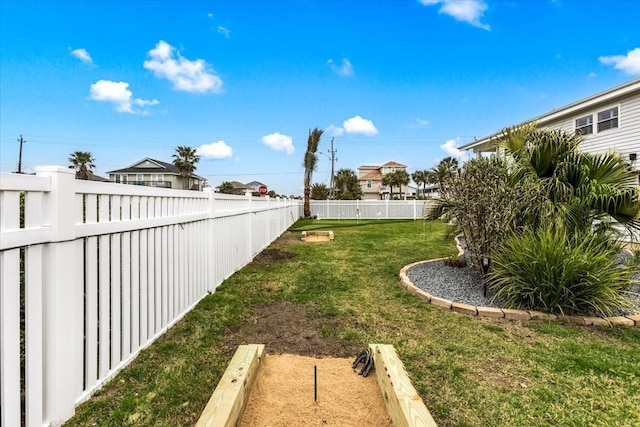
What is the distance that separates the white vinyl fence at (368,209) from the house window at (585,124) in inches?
458

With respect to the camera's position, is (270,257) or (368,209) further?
(368,209)

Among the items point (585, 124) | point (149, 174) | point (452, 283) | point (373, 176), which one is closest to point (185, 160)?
point (149, 174)

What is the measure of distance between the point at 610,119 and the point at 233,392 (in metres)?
13.9

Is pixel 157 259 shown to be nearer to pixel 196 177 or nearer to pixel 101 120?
pixel 101 120

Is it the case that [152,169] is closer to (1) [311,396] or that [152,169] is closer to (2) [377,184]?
(2) [377,184]

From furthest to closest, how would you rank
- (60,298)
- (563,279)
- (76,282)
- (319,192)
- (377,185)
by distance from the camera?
(377,185) → (319,192) → (563,279) → (76,282) → (60,298)

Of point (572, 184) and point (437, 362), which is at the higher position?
point (572, 184)

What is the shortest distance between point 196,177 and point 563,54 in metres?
45.1

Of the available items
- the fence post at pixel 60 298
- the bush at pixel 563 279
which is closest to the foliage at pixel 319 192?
the bush at pixel 563 279

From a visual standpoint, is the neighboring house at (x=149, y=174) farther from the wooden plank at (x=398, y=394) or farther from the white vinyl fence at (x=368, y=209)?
the wooden plank at (x=398, y=394)

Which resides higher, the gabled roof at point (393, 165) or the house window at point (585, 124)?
the gabled roof at point (393, 165)

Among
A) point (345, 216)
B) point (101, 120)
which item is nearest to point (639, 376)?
point (345, 216)

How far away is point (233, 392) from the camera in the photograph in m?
1.77

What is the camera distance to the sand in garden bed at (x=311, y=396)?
1.91 m
